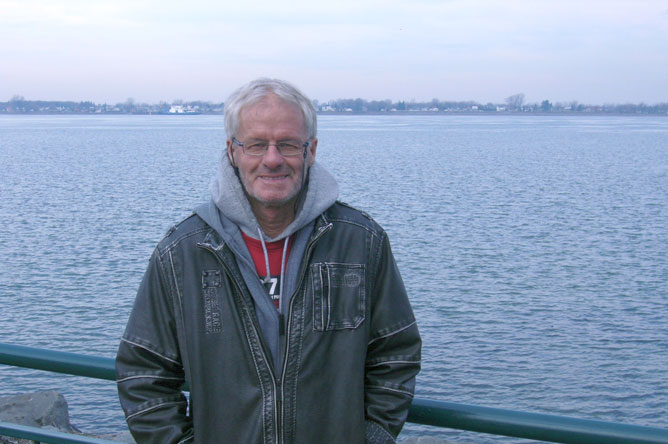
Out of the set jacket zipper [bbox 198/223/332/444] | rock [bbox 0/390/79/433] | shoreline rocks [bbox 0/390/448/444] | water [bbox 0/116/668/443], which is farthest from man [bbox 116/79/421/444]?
water [bbox 0/116/668/443]

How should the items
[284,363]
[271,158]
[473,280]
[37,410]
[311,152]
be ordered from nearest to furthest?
[284,363] < [271,158] < [311,152] < [37,410] < [473,280]

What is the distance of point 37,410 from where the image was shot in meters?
8.37

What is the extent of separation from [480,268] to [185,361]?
63.5ft

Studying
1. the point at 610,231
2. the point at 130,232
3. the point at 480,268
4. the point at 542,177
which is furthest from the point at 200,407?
the point at 542,177

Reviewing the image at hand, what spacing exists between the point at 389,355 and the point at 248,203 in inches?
26.1

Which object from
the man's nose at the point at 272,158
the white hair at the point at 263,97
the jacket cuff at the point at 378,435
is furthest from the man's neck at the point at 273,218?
the jacket cuff at the point at 378,435

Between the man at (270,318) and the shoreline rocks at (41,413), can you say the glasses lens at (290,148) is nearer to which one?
the man at (270,318)

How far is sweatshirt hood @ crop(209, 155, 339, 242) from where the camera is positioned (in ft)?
8.14

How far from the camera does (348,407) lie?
241 cm

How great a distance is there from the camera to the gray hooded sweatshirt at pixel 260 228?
2418mm

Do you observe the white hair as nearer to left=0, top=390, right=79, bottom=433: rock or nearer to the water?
left=0, top=390, right=79, bottom=433: rock

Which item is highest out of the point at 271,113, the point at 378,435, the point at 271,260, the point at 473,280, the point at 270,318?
the point at 271,113

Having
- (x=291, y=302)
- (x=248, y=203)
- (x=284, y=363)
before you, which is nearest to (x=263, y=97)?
(x=248, y=203)

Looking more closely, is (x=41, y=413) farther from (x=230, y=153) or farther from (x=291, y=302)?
(x=291, y=302)
